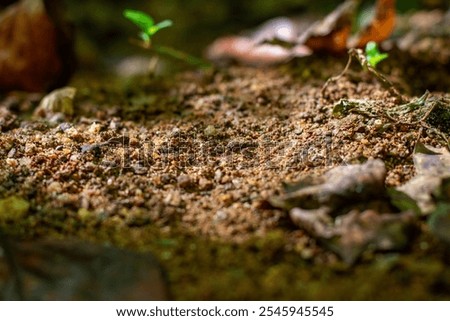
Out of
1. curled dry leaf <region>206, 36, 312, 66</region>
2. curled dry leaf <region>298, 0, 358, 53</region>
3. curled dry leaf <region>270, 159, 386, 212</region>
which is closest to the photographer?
curled dry leaf <region>270, 159, 386, 212</region>

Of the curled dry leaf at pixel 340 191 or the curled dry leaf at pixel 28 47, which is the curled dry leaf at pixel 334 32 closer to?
the curled dry leaf at pixel 340 191

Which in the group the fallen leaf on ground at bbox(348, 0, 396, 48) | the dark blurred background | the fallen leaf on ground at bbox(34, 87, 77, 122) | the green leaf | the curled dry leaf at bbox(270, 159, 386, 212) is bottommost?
the curled dry leaf at bbox(270, 159, 386, 212)

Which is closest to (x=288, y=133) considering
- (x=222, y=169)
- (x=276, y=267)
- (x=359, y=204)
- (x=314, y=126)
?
(x=314, y=126)

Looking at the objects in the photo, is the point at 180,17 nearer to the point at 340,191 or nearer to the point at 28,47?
the point at 28,47

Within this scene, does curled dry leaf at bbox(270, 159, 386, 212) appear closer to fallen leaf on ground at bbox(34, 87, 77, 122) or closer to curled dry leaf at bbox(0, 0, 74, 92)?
fallen leaf on ground at bbox(34, 87, 77, 122)

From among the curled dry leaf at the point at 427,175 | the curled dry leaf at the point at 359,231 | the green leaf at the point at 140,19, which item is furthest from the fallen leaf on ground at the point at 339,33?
the curled dry leaf at the point at 359,231

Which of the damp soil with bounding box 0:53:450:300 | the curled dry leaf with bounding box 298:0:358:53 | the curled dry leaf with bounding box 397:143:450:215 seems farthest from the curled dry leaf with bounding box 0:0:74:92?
the curled dry leaf with bounding box 397:143:450:215

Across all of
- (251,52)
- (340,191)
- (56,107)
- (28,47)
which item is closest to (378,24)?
(251,52)
